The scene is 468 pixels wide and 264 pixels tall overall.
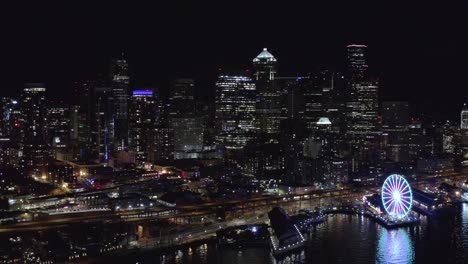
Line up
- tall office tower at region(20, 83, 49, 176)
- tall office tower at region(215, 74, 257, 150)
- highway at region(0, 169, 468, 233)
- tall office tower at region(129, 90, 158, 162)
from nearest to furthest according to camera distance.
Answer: highway at region(0, 169, 468, 233)
tall office tower at region(20, 83, 49, 176)
tall office tower at region(129, 90, 158, 162)
tall office tower at region(215, 74, 257, 150)

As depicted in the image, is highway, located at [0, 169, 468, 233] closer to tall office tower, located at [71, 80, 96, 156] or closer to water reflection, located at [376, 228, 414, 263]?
water reflection, located at [376, 228, 414, 263]

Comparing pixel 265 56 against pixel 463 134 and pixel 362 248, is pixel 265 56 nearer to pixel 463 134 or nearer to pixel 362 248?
pixel 463 134

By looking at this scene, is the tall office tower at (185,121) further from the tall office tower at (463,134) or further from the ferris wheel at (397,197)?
the tall office tower at (463,134)

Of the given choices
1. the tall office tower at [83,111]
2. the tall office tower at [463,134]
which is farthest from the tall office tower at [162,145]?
the tall office tower at [463,134]

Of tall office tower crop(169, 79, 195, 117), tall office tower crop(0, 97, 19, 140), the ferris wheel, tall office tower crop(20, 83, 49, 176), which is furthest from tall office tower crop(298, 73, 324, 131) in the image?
the ferris wheel

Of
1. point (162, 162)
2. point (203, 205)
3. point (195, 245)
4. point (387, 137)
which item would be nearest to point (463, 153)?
point (387, 137)

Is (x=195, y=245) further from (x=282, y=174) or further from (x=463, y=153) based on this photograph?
(x=463, y=153)
